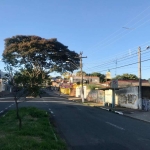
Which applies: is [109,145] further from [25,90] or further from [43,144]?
[25,90]

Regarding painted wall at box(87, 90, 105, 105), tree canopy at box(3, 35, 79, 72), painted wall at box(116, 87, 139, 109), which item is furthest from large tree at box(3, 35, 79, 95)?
painted wall at box(116, 87, 139, 109)

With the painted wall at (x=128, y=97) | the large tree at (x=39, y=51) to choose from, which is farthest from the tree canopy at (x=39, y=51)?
the painted wall at (x=128, y=97)

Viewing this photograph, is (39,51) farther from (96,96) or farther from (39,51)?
(96,96)

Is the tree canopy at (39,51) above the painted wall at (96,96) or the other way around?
above

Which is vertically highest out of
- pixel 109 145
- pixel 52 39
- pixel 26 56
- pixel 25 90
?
pixel 52 39

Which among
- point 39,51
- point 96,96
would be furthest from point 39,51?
point 96,96

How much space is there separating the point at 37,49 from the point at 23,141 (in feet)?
130

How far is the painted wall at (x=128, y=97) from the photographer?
35225mm

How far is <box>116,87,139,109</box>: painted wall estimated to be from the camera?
116ft

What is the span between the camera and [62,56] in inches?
2012

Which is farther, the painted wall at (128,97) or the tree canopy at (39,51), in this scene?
the tree canopy at (39,51)

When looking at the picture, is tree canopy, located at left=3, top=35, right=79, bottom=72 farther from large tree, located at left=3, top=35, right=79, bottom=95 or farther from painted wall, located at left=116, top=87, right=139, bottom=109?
painted wall, located at left=116, top=87, right=139, bottom=109

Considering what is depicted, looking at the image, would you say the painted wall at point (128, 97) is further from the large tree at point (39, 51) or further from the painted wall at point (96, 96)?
the large tree at point (39, 51)

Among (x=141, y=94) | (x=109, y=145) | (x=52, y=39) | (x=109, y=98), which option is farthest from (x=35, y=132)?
(x=52, y=39)
